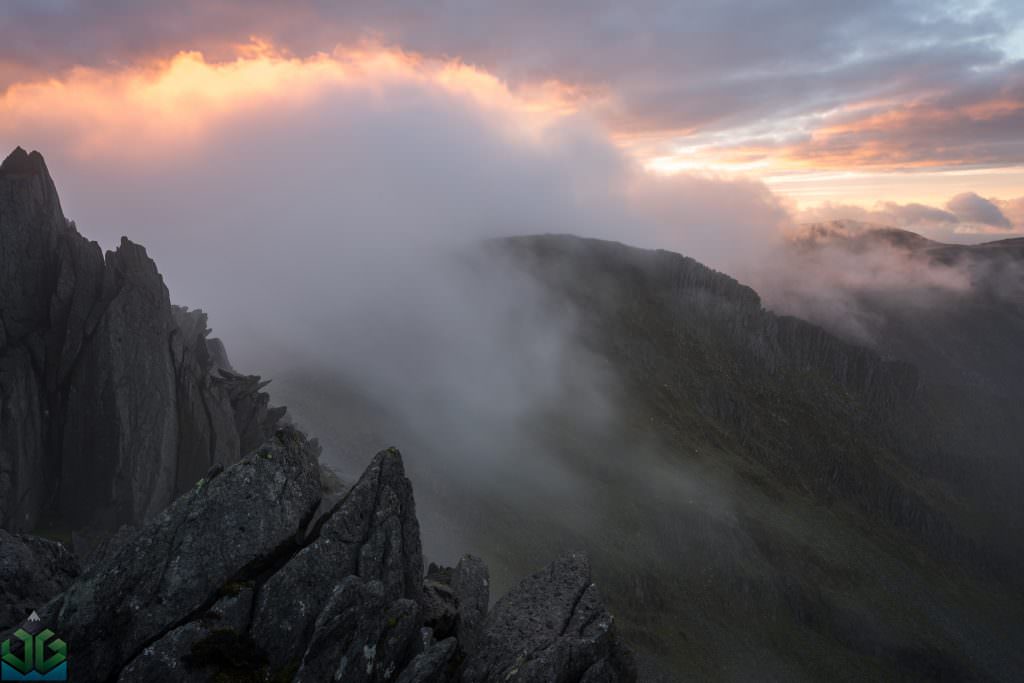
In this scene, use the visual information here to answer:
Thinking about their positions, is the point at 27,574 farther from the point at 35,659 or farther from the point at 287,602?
the point at 287,602

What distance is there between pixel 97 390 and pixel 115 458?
7.63m

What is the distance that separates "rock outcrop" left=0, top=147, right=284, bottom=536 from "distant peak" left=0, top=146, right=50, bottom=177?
0.13 meters

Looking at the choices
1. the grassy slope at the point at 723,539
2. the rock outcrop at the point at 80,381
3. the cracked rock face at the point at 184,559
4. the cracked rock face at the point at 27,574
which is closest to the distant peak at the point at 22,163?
the rock outcrop at the point at 80,381

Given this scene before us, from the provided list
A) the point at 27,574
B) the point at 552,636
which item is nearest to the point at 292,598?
the point at 552,636

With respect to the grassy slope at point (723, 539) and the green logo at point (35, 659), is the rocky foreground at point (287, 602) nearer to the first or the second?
the green logo at point (35, 659)

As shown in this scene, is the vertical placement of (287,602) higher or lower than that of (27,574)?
lower

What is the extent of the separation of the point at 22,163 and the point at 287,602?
6633cm

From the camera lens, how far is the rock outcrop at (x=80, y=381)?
56.2 metres

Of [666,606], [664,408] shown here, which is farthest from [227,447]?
[664,408]

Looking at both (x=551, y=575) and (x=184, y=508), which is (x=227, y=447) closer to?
(x=184, y=508)

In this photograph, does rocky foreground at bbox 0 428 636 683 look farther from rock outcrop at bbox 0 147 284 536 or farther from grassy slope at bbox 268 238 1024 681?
grassy slope at bbox 268 238 1024 681

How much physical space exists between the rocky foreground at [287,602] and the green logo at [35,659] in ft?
2.28

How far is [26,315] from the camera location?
58844 millimetres

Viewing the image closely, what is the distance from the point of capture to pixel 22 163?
62125 mm
